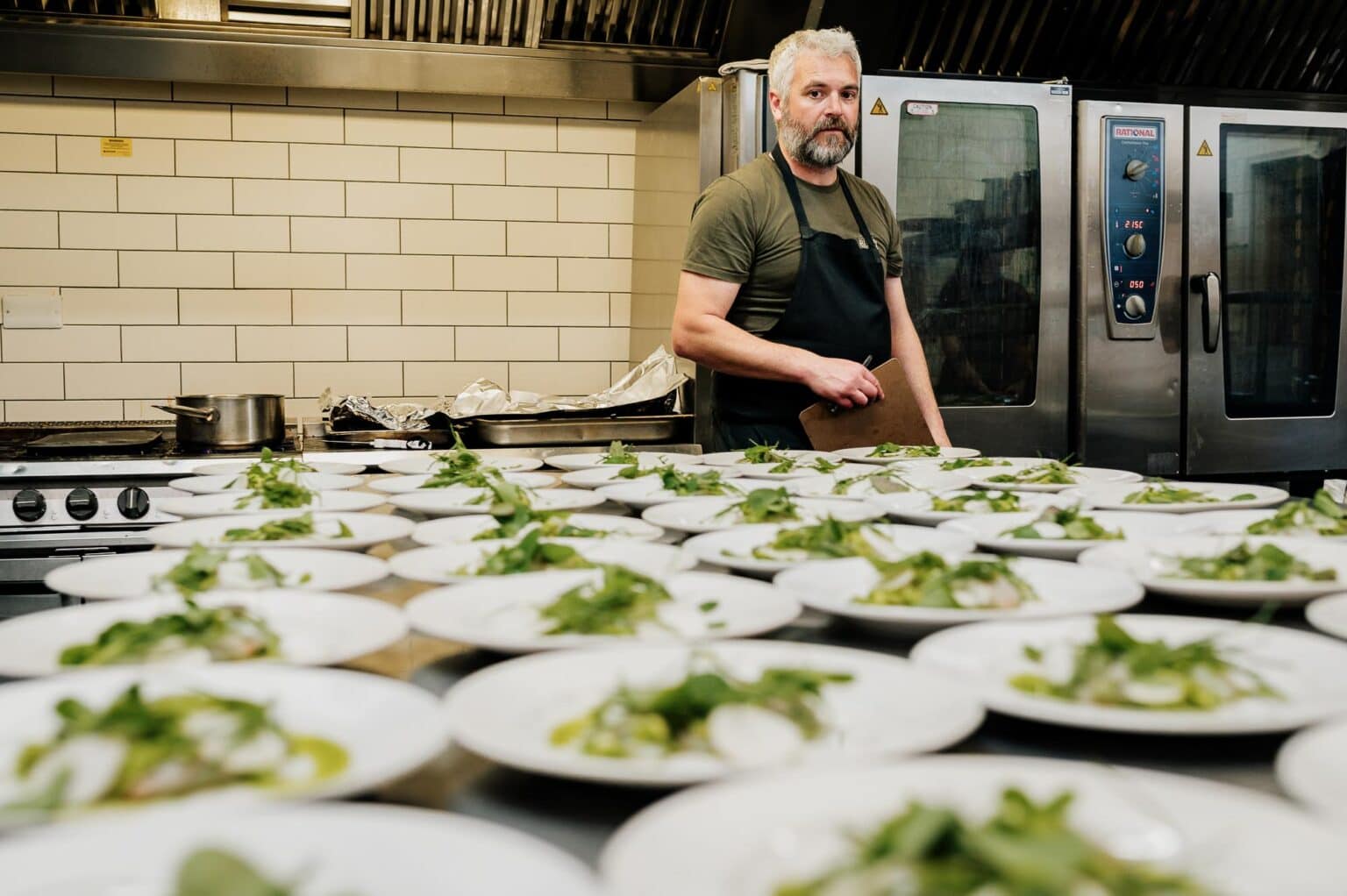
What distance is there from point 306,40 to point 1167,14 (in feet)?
9.36

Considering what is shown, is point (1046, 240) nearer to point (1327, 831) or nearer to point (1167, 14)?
point (1167, 14)

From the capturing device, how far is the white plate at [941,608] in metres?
0.96

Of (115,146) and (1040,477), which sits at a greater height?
(115,146)

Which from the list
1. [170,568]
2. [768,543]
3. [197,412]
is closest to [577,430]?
[197,412]

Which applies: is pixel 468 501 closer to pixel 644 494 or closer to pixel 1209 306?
pixel 644 494

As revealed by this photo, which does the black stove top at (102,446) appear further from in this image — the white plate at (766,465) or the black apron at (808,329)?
the white plate at (766,465)

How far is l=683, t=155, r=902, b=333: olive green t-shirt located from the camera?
2928mm

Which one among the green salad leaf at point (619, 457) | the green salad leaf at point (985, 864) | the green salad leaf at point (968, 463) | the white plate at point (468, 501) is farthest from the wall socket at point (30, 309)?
the green salad leaf at point (985, 864)

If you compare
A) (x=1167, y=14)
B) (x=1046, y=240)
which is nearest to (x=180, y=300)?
(x=1046, y=240)

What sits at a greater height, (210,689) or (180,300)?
(180,300)

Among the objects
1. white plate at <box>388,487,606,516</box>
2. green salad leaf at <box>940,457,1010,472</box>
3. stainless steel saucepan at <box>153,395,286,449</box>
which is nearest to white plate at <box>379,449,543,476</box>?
white plate at <box>388,487,606,516</box>

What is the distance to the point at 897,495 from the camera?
1695 millimetres

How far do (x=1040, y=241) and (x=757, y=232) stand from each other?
111 centimetres

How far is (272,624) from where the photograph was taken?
39.6 inches
